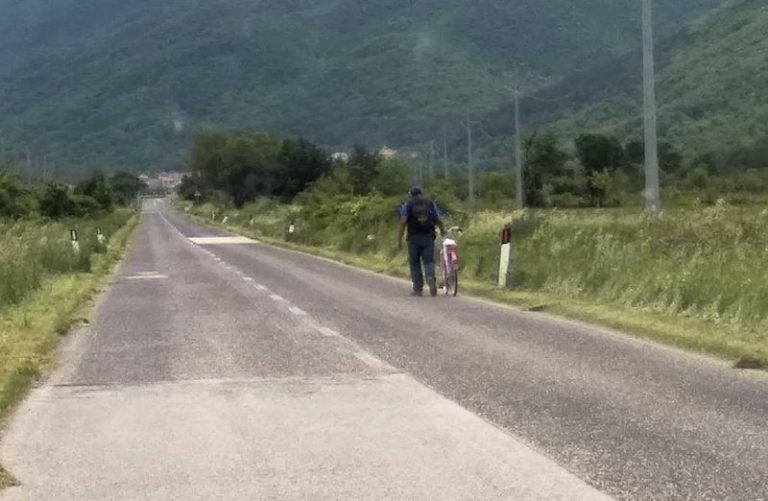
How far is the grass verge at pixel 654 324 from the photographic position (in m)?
11.8

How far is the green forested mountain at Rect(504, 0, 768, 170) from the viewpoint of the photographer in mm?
64188

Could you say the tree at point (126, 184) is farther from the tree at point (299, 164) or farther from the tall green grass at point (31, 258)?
the tall green grass at point (31, 258)

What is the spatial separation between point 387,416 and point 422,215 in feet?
40.6

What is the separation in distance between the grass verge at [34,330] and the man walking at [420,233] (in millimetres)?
5859

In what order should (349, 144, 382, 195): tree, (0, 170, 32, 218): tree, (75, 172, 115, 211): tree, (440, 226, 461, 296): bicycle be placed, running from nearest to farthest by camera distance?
(440, 226, 461, 296): bicycle
(0, 170, 32, 218): tree
(349, 144, 382, 195): tree
(75, 172, 115, 211): tree

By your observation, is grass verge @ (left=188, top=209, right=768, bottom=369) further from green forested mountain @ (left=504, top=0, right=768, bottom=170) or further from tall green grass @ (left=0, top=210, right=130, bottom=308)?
green forested mountain @ (left=504, top=0, right=768, bottom=170)

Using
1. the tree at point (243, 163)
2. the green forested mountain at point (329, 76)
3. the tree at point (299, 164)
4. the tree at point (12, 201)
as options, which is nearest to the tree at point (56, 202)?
the tree at point (12, 201)

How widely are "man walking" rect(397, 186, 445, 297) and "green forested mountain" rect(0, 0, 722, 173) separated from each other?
102m

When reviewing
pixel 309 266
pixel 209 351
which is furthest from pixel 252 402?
Result: pixel 309 266

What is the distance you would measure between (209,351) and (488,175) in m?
69.2

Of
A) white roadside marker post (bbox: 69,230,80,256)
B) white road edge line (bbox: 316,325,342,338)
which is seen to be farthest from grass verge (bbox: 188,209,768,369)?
white roadside marker post (bbox: 69,230,80,256)

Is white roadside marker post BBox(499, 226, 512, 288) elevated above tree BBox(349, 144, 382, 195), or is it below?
below

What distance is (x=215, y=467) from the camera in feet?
23.6

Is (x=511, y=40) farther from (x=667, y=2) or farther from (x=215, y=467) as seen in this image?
(x=215, y=467)
